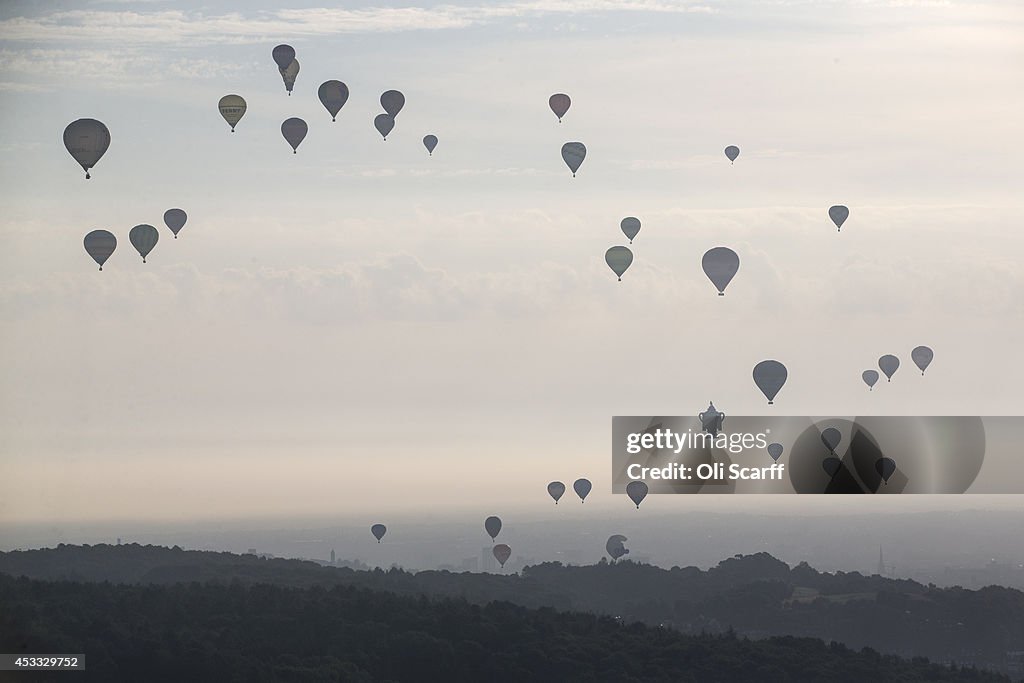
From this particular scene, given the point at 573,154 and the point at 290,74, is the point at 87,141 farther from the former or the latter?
the point at 573,154

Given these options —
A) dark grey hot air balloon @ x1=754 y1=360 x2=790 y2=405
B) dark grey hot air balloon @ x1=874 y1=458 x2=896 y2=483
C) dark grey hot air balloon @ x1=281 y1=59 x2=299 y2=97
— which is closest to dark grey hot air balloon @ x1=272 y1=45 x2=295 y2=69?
dark grey hot air balloon @ x1=281 y1=59 x2=299 y2=97

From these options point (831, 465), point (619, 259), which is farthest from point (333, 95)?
point (831, 465)

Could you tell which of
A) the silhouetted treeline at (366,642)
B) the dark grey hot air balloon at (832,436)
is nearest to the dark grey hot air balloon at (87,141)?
the silhouetted treeline at (366,642)

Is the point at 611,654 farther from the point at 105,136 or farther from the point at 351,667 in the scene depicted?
the point at 105,136

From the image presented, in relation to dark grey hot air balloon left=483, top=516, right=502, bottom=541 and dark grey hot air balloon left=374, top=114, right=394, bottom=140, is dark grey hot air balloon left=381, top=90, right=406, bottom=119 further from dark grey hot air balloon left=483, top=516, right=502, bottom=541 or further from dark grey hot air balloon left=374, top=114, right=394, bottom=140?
dark grey hot air balloon left=483, top=516, right=502, bottom=541

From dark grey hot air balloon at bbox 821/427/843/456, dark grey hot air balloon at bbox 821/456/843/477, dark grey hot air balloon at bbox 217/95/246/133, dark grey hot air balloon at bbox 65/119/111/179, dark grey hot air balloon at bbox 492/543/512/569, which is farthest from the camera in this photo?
dark grey hot air balloon at bbox 821/456/843/477

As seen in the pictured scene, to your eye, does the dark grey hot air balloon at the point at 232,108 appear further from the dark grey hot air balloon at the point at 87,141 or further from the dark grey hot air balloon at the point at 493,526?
the dark grey hot air balloon at the point at 493,526
